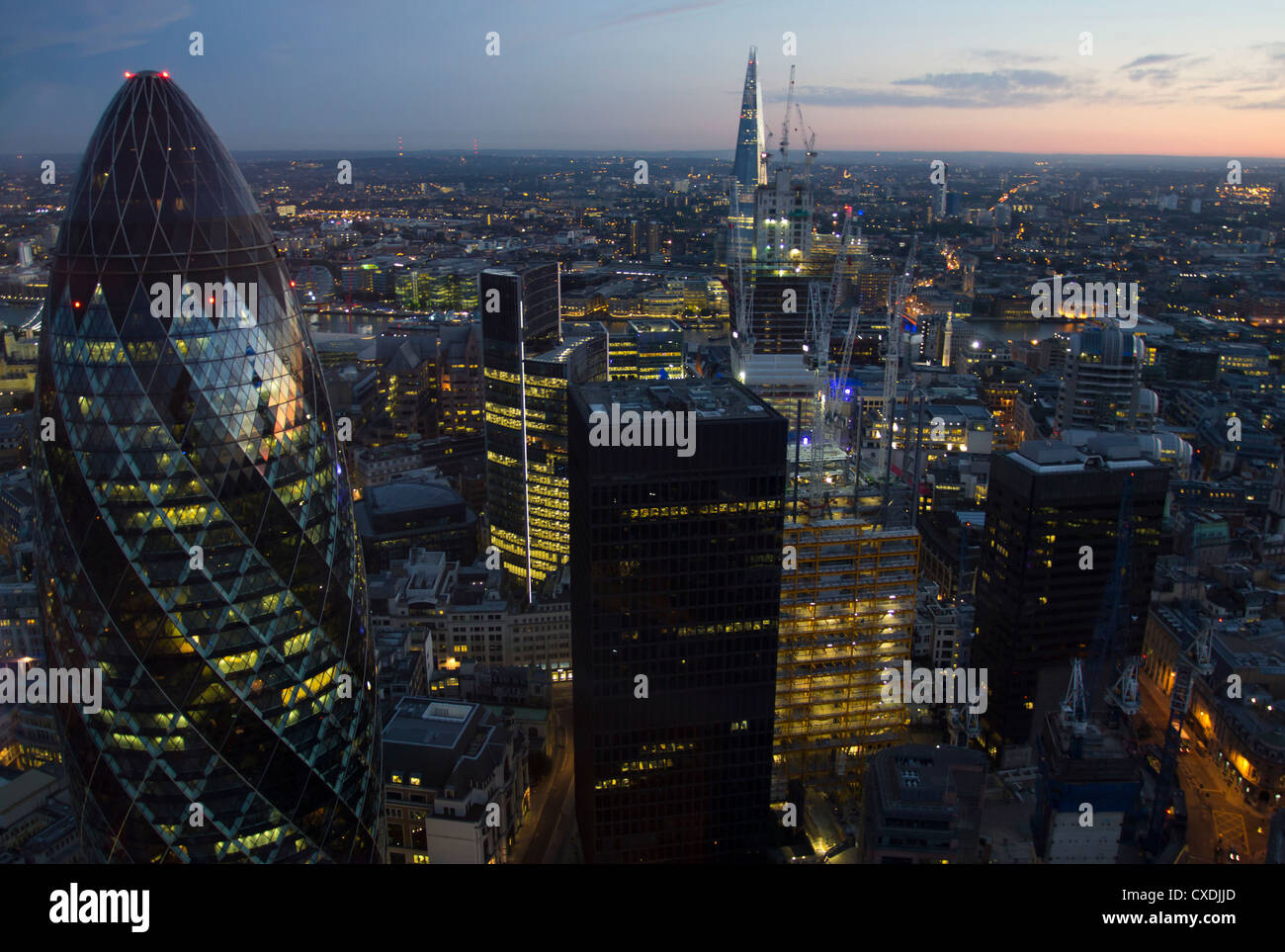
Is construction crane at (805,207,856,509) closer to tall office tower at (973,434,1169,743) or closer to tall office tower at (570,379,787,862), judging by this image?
tall office tower at (973,434,1169,743)

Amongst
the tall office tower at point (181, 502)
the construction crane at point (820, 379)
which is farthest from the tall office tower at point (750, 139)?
the tall office tower at point (181, 502)

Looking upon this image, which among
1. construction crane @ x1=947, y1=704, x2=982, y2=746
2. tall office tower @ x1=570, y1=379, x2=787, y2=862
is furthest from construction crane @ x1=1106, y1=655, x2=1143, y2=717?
tall office tower @ x1=570, y1=379, x2=787, y2=862

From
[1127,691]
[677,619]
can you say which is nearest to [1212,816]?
[1127,691]

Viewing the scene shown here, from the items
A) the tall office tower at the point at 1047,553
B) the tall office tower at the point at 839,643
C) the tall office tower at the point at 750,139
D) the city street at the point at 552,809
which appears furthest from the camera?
the tall office tower at the point at 750,139

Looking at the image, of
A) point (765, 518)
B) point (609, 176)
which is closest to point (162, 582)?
point (765, 518)

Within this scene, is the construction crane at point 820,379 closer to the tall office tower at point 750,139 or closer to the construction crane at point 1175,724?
the construction crane at point 1175,724

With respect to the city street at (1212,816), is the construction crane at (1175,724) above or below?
above
